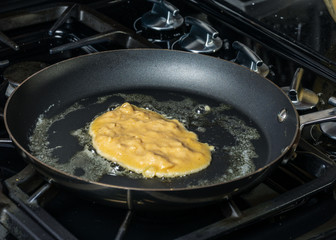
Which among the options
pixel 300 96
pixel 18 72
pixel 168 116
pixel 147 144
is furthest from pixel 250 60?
pixel 18 72

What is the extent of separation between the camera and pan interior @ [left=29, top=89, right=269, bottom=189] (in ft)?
2.97

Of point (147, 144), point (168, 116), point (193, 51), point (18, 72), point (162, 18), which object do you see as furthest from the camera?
point (162, 18)

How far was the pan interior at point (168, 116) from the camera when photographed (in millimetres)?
905

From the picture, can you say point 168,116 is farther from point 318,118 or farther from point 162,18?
point 162,18

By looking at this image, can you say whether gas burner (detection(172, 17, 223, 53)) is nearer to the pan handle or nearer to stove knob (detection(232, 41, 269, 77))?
stove knob (detection(232, 41, 269, 77))

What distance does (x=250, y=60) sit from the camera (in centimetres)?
125

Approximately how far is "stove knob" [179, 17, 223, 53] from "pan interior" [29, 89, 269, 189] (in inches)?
8.1

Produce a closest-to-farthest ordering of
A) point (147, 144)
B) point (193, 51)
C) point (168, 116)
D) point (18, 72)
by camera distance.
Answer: point (147, 144), point (168, 116), point (18, 72), point (193, 51)

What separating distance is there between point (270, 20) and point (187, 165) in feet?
2.64

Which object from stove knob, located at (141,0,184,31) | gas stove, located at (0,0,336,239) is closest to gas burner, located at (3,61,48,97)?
gas stove, located at (0,0,336,239)

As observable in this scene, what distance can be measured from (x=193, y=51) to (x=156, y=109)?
0.91 ft

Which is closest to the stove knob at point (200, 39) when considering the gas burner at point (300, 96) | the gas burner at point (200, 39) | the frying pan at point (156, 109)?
the gas burner at point (200, 39)

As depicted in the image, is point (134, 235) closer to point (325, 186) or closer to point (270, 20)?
point (325, 186)

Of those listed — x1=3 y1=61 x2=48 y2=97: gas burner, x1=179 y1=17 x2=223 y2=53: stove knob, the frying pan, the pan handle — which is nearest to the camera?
the frying pan
